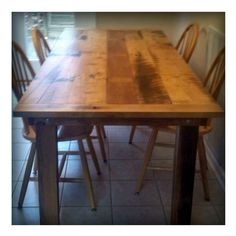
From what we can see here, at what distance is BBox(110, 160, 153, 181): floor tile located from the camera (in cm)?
228

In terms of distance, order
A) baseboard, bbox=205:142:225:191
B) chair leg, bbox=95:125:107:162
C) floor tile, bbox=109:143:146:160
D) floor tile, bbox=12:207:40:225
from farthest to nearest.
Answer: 1. floor tile, bbox=109:143:146:160
2. chair leg, bbox=95:125:107:162
3. baseboard, bbox=205:142:225:191
4. floor tile, bbox=12:207:40:225

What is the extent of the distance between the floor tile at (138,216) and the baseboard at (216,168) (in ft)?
1.42

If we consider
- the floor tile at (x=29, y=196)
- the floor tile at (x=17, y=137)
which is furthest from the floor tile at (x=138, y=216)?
the floor tile at (x=17, y=137)

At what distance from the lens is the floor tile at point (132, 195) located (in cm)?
204

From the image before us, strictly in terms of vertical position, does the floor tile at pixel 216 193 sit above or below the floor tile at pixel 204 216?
above

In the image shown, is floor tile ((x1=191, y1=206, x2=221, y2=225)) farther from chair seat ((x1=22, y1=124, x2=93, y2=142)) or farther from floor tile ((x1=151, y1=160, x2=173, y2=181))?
chair seat ((x1=22, y1=124, x2=93, y2=142))

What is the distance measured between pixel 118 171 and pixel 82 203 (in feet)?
1.23

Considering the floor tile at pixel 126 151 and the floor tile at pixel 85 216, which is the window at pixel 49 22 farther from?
the floor tile at pixel 85 216

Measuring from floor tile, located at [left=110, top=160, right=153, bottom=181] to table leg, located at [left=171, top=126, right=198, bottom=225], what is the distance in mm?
623

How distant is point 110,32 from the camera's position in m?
2.77

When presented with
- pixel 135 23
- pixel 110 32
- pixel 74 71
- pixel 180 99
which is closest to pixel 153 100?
pixel 180 99

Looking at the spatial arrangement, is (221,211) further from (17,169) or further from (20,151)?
(20,151)

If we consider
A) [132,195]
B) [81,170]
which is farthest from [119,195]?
[81,170]

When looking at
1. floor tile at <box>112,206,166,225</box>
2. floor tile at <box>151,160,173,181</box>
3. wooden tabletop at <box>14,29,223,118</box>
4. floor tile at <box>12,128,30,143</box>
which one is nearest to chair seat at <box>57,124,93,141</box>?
wooden tabletop at <box>14,29,223,118</box>
